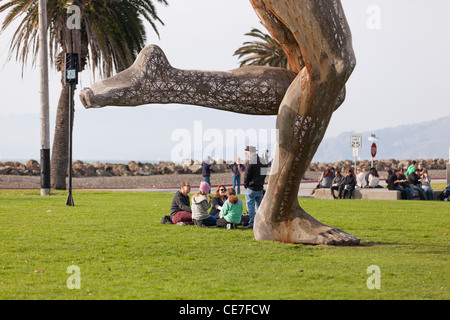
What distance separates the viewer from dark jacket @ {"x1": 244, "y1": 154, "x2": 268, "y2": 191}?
11.7 meters

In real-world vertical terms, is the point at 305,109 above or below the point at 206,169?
above

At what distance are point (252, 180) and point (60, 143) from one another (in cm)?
1558

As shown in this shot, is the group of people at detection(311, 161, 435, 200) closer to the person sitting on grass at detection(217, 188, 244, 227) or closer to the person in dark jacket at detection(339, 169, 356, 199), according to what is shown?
the person in dark jacket at detection(339, 169, 356, 199)

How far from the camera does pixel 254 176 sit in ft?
38.4

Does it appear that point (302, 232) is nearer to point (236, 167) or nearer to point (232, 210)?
point (232, 210)

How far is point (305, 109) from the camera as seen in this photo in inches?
332

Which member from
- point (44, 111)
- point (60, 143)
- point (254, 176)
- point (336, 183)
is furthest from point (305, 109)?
point (60, 143)

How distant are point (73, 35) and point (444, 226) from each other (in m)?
17.5

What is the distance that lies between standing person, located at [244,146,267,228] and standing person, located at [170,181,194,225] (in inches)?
48.4

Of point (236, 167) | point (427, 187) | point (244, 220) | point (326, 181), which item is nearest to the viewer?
point (244, 220)

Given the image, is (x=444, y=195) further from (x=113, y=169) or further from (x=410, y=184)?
(x=113, y=169)

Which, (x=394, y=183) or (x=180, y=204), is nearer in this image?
(x=180, y=204)

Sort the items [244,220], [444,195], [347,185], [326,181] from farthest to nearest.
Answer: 1. [326,181]
2. [444,195]
3. [347,185]
4. [244,220]

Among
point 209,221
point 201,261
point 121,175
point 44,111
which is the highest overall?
point 44,111
